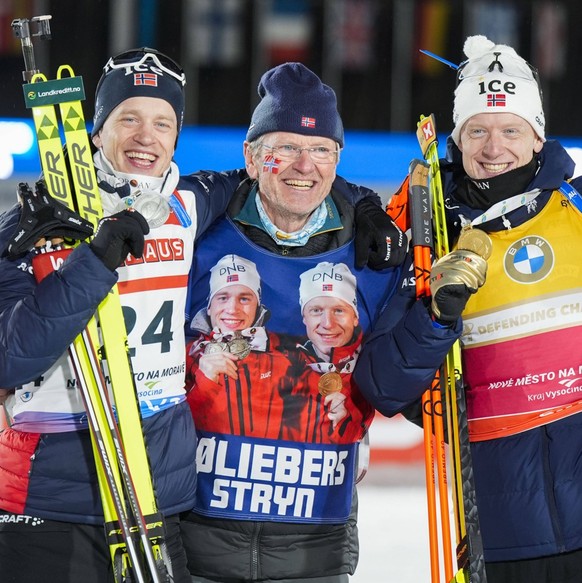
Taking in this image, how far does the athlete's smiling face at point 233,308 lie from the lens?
3266mm

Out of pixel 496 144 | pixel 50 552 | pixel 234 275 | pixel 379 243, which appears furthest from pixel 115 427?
pixel 496 144

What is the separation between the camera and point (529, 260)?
10.6 feet

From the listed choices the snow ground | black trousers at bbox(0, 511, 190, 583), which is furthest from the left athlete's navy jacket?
the snow ground

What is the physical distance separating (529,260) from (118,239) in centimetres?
115

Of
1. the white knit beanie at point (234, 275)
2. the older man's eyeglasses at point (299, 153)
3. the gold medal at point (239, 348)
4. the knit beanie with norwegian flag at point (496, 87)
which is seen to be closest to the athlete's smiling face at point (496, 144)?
the knit beanie with norwegian flag at point (496, 87)

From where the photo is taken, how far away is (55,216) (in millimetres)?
2854

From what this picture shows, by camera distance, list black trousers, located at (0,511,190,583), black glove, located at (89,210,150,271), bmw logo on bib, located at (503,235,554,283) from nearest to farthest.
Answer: black glove, located at (89,210,150,271)
black trousers, located at (0,511,190,583)
bmw logo on bib, located at (503,235,554,283)

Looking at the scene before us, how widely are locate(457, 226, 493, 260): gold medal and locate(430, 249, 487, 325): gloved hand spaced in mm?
20

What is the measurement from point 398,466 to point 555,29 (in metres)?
7.40

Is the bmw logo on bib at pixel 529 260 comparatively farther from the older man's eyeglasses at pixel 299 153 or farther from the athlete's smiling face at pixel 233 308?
the athlete's smiling face at pixel 233 308

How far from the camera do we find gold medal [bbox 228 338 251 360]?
3250 millimetres

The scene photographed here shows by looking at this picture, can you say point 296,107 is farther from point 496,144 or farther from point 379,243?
point 496,144

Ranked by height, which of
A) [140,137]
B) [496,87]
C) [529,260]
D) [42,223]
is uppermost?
[496,87]

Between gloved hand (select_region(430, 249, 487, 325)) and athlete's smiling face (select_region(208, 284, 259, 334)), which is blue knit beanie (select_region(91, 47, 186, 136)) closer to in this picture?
athlete's smiling face (select_region(208, 284, 259, 334))
